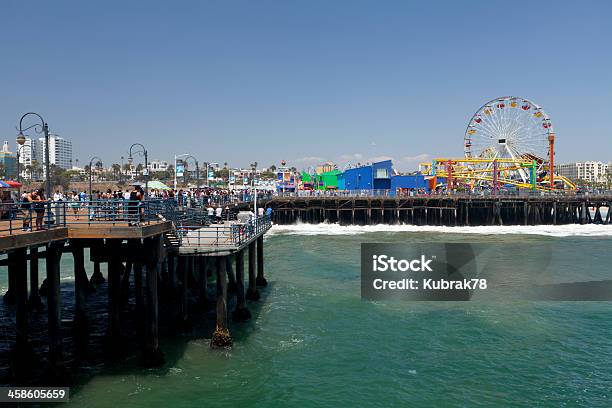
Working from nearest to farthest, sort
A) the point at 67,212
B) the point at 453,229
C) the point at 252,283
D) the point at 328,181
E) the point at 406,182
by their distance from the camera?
the point at 67,212 → the point at 252,283 → the point at 453,229 → the point at 406,182 → the point at 328,181

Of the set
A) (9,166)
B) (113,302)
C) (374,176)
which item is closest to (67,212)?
(113,302)

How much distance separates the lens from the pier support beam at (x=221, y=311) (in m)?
16.9

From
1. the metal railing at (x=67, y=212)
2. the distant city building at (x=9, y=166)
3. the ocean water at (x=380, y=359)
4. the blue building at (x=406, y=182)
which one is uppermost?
the distant city building at (x=9, y=166)

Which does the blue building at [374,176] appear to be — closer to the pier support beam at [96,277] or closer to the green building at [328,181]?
the green building at [328,181]

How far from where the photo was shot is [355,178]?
79.9m

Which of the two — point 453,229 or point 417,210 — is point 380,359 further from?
point 417,210

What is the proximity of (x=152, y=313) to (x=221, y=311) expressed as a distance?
2447 millimetres

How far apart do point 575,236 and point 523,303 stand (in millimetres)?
36693

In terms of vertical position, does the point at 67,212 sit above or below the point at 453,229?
above

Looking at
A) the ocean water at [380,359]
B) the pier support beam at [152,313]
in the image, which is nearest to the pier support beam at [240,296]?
the ocean water at [380,359]

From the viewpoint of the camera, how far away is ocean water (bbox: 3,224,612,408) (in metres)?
14.0

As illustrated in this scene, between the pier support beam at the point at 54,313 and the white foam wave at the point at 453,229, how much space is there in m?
41.3

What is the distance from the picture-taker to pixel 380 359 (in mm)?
16750

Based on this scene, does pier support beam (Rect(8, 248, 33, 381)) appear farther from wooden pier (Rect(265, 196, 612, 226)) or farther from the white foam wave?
wooden pier (Rect(265, 196, 612, 226))
